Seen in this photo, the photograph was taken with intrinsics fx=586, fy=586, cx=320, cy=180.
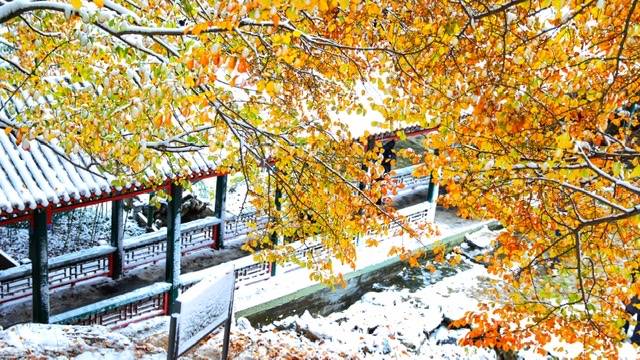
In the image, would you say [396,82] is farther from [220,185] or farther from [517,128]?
[220,185]

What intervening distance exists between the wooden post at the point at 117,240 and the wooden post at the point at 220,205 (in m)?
2.03

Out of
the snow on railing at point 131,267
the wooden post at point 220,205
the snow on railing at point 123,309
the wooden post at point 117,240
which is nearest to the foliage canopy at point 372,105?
the snow on railing at point 131,267

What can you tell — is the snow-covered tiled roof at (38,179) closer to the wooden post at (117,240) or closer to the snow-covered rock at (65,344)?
the snow-covered rock at (65,344)

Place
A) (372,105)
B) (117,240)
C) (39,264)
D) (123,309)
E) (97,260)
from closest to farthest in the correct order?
1. (372,105)
2. (39,264)
3. (123,309)
4. (97,260)
5. (117,240)

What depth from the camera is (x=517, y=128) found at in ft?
15.7

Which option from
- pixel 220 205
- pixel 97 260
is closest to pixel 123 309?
pixel 97 260

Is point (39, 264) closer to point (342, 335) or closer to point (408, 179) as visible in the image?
point (342, 335)

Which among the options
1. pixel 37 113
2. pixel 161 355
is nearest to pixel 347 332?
pixel 161 355

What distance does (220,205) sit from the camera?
1245 centimetres

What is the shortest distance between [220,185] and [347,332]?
4.01m

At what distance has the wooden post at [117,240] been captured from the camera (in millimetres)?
11086

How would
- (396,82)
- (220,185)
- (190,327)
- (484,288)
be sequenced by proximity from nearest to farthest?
(190,327), (396,82), (220,185), (484,288)

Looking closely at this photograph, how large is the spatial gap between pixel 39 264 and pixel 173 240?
225 centimetres

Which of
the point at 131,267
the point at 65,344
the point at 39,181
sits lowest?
the point at 131,267
